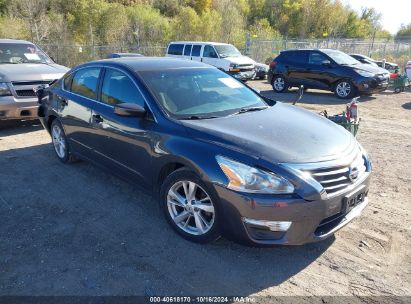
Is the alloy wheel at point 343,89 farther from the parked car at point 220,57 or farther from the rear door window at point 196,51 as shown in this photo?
the rear door window at point 196,51

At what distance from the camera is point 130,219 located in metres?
3.96

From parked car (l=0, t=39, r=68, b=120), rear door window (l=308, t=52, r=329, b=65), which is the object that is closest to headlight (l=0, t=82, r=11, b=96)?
parked car (l=0, t=39, r=68, b=120)

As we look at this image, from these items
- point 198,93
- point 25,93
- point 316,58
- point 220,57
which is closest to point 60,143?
point 25,93

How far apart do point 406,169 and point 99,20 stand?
28.9 meters

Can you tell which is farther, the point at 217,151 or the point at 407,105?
the point at 407,105

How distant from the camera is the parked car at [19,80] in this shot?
705 centimetres

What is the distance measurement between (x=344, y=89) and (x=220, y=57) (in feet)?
19.4

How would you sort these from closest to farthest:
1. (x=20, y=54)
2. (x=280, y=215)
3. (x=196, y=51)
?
(x=280, y=215)
(x=20, y=54)
(x=196, y=51)

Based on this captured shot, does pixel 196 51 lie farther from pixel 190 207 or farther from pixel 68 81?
pixel 190 207

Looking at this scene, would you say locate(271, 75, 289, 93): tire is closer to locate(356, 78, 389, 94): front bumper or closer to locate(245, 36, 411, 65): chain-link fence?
locate(356, 78, 389, 94): front bumper

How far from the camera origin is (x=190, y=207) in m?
3.42

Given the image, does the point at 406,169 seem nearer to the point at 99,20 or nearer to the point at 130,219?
the point at 130,219

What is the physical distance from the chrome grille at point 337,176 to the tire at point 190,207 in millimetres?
877

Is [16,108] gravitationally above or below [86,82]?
below
